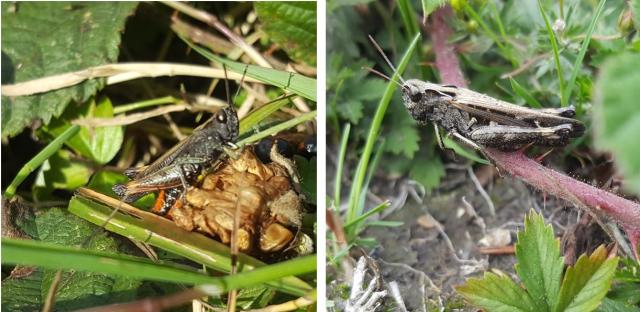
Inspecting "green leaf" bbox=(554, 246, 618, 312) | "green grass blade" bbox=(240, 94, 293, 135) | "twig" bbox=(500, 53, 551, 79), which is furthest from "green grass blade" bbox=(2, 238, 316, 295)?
"twig" bbox=(500, 53, 551, 79)

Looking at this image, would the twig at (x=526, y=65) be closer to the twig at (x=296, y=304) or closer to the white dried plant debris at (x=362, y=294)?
the white dried plant debris at (x=362, y=294)

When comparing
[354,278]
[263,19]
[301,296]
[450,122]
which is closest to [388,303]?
[354,278]

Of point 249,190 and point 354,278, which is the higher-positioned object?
point 249,190

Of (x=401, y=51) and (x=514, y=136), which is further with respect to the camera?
(x=401, y=51)

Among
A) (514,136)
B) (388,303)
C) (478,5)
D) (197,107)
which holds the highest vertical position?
(478,5)

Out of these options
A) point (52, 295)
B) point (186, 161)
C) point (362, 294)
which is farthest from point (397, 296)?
point (52, 295)

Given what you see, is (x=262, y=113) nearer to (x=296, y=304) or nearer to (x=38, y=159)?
(x=296, y=304)

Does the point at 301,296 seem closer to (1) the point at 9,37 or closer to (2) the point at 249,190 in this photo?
(2) the point at 249,190
